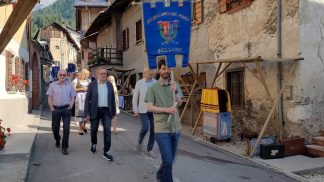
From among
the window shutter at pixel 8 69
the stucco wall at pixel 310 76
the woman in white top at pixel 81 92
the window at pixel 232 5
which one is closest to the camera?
the stucco wall at pixel 310 76

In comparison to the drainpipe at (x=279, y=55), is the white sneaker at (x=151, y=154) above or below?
below

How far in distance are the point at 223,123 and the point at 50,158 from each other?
14.3ft

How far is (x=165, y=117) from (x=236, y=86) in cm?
685

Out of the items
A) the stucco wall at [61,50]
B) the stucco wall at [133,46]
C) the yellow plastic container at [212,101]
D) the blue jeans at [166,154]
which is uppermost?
the stucco wall at [61,50]

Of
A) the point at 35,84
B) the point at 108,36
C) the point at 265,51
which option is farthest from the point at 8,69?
the point at 108,36

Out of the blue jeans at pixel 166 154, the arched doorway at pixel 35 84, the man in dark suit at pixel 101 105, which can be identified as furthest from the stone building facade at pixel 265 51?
the arched doorway at pixel 35 84

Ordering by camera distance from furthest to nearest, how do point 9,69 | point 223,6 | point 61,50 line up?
point 61,50, point 223,6, point 9,69

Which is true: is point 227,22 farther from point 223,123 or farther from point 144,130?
point 144,130

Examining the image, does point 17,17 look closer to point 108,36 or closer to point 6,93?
point 6,93

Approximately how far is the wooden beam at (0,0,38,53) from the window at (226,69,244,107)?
8256mm

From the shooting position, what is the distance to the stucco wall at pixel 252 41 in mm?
9547

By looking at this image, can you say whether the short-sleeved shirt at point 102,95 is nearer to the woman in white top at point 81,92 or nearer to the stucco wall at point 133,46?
the woman in white top at point 81,92

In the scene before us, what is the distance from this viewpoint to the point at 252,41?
10914mm

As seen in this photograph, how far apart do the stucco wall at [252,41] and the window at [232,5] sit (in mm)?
113
